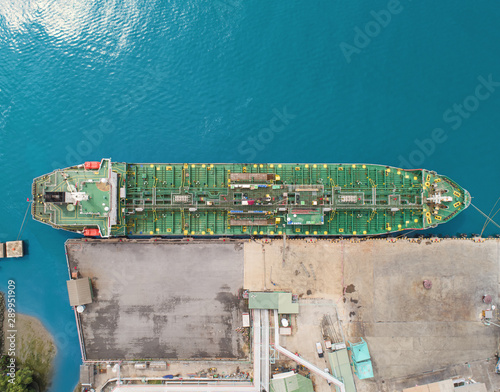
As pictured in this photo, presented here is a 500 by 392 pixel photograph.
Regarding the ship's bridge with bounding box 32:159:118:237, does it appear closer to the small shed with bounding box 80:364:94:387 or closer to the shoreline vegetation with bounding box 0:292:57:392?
the shoreline vegetation with bounding box 0:292:57:392

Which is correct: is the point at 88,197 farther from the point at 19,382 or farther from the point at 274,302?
the point at 274,302

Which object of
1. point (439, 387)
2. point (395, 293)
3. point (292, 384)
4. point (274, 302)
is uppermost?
point (395, 293)

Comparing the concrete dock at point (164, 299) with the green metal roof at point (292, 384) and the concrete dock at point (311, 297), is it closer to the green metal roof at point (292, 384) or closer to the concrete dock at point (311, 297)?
the concrete dock at point (311, 297)

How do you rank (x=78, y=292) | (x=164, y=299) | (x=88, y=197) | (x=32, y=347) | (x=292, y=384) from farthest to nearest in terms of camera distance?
1. (x=32, y=347)
2. (x=164, y=299)
3. (x=78, y=292)
4. (x=292, y=384)
5. (x=88, y=197)

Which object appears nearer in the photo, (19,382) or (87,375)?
(19,382)

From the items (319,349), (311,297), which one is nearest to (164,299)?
(311,297)

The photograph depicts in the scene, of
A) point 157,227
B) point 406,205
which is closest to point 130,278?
point 157,227

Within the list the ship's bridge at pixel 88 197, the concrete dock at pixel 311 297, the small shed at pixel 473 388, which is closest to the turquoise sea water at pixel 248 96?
the ship's bridge at pixel 88 197
